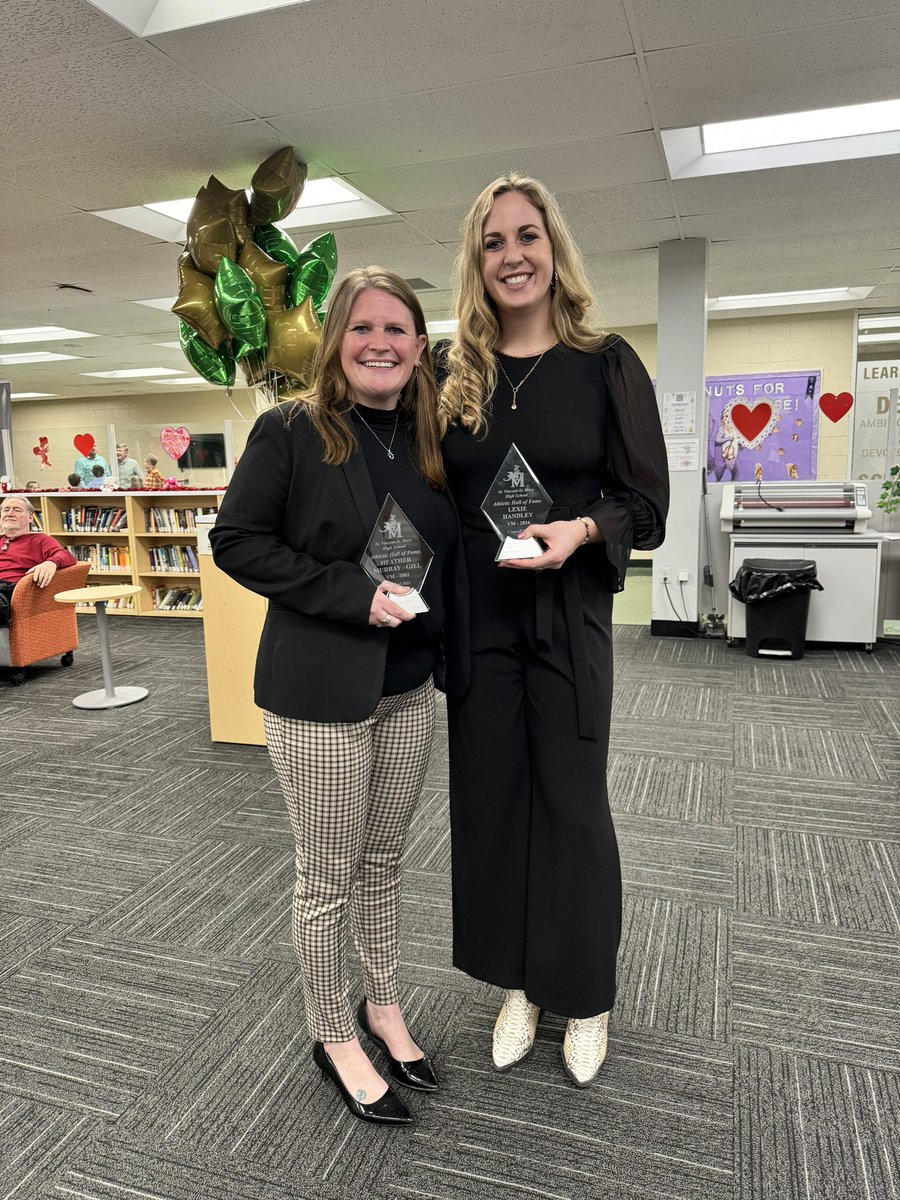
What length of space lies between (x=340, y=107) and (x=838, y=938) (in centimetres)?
298

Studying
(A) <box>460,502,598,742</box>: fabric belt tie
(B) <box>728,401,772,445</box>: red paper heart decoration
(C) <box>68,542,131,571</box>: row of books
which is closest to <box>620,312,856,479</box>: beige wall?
(B) <box>728,401,772,445</box>: red paper heart decoration

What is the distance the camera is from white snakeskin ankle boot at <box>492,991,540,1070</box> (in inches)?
62.7

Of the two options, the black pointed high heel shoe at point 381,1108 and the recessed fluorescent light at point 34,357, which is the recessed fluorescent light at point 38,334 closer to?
the recessed fluorescent light at point 34,357

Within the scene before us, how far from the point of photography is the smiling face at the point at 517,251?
1332 mm

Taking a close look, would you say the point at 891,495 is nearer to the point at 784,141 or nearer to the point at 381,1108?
the point at 784,141

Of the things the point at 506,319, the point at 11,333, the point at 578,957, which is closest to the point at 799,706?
the point at 578,957

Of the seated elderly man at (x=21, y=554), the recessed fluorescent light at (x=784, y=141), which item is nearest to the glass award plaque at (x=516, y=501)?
the recessed fluorescent light at (x=784, y=141)

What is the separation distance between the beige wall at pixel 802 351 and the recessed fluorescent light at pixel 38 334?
18.8 feet

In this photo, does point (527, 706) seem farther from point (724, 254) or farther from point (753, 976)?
point (724, 254)

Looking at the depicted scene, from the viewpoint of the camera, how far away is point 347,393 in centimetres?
134

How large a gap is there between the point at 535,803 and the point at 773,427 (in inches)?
267

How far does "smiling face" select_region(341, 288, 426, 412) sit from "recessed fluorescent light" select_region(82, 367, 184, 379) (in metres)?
9.53

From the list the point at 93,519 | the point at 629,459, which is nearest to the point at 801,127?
the point at 629,459

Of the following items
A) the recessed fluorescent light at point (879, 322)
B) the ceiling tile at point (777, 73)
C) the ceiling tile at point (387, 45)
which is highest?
the ceiling tile at point (777, 73)
